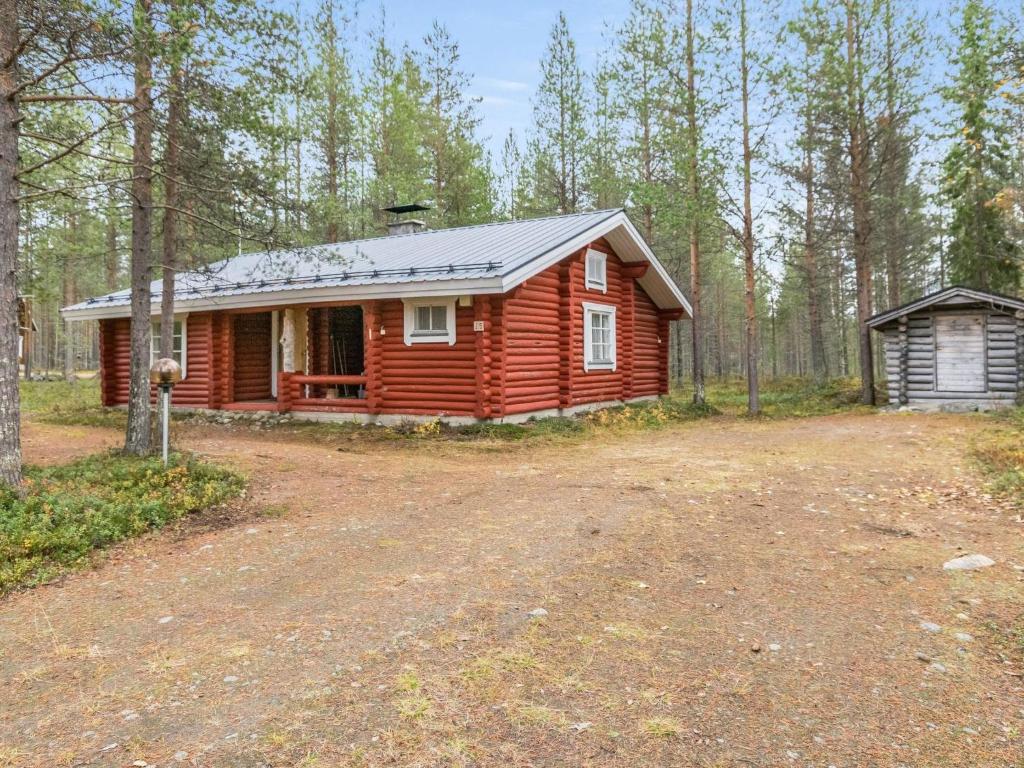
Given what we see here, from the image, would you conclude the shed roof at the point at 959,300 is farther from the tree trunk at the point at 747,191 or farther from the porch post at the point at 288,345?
the porch post at the point at 288,345

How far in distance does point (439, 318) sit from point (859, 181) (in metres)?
13.2

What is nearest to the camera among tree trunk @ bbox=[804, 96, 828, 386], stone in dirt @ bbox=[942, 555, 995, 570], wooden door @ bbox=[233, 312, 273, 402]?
stone in dirt @ bbox=[942, 555, 995, 570]

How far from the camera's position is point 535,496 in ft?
24.2

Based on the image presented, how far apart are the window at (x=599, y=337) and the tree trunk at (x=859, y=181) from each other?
25.7 feet

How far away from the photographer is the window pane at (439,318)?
45.1 ft

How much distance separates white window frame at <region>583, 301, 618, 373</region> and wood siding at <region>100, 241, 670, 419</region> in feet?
0.52

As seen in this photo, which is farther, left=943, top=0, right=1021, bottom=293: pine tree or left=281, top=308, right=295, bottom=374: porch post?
left=943, top=0, right=1021, bottom=293: pine tree

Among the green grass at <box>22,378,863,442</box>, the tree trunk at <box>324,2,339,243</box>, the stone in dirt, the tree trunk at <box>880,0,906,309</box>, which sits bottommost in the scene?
the stone in dirt

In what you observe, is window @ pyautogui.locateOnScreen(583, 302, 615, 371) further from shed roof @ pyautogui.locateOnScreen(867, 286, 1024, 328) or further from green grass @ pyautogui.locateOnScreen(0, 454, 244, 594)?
green grass @ pyautogui.locateOnScreen(0, 454, 244, 594)

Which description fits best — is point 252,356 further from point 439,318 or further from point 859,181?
point 859,181

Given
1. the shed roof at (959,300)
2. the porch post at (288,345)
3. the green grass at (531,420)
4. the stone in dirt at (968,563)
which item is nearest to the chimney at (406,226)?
the porch post at (288,345)

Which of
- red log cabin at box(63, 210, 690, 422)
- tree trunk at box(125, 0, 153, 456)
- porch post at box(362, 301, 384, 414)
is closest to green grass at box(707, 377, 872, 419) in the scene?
red log cabin at box(63, 210, 690, 422)

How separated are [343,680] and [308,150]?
25087 mm

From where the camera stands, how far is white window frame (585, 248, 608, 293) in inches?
633
